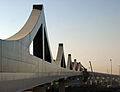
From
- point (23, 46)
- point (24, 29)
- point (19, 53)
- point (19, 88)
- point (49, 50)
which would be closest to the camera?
point (19, 88)

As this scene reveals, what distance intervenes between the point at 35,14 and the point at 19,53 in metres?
12.7

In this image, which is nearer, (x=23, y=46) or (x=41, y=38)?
(x=23, y=46)

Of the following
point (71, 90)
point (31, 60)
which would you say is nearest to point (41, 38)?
point (31, 60)

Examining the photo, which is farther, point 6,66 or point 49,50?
point 49,50

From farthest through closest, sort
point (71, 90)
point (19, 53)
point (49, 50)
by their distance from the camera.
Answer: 1. point (71, 90)
2. point (49, 50)
3. point (19, 53)

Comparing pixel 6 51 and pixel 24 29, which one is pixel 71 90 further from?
pixel 6 51

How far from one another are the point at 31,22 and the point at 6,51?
12948 millimetres

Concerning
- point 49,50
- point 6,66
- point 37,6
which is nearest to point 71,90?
point 49,50

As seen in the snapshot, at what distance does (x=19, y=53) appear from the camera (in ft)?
48.4

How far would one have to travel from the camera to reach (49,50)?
3334cm

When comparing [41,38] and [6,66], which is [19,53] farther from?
[41,38]

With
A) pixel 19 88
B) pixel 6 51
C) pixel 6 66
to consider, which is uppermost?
pixel 6 51

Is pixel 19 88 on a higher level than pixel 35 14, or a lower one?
lower

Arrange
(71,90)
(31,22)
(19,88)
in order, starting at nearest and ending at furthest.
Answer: (19,88) → (31,22) → (71,90)
